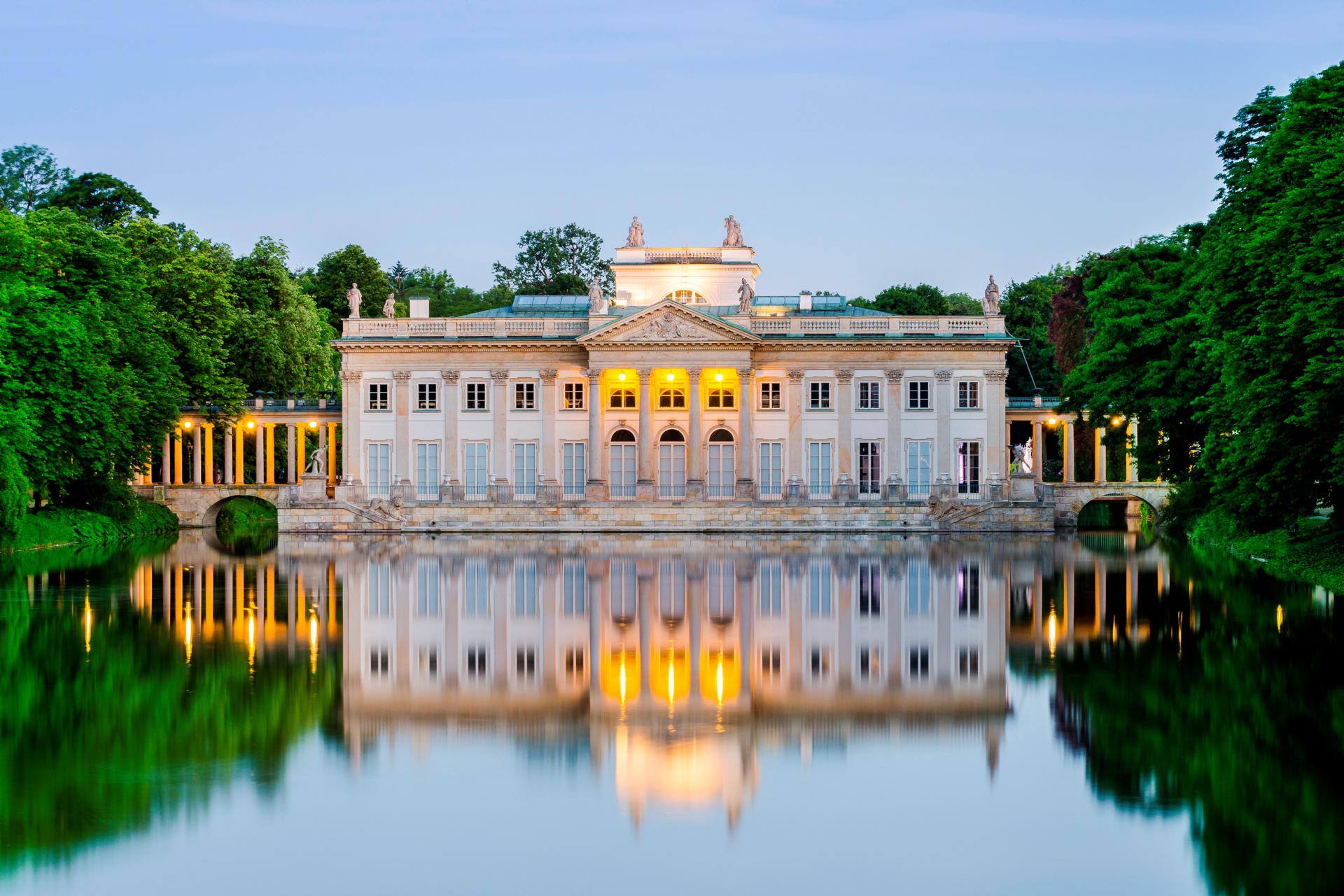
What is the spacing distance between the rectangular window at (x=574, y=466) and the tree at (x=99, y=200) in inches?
865

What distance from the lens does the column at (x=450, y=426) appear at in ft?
207

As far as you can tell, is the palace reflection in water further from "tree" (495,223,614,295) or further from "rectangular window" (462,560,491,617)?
"tree" (495,223,614,295)

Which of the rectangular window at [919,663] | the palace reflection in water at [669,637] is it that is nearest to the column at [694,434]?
the palace reflection in water at [669,637]

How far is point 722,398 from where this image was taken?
2477 inches

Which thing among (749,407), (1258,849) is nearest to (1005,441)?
(749,407)

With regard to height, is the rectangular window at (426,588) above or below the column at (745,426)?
below

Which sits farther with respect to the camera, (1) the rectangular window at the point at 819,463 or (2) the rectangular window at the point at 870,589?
(1) the rectangular window at the point at 819,463

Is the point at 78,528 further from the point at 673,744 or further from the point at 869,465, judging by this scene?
the point at 673,744

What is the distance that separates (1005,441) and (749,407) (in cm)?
1102

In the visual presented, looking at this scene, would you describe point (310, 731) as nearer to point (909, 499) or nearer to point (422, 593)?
point (422, 593)

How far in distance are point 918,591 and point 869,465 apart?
3117 cm

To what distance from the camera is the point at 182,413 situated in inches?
2704

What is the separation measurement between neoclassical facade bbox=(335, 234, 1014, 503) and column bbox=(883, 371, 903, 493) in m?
0.06

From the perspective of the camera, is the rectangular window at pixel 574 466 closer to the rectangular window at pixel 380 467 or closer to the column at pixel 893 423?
the rectangular window at pixel 380 467
